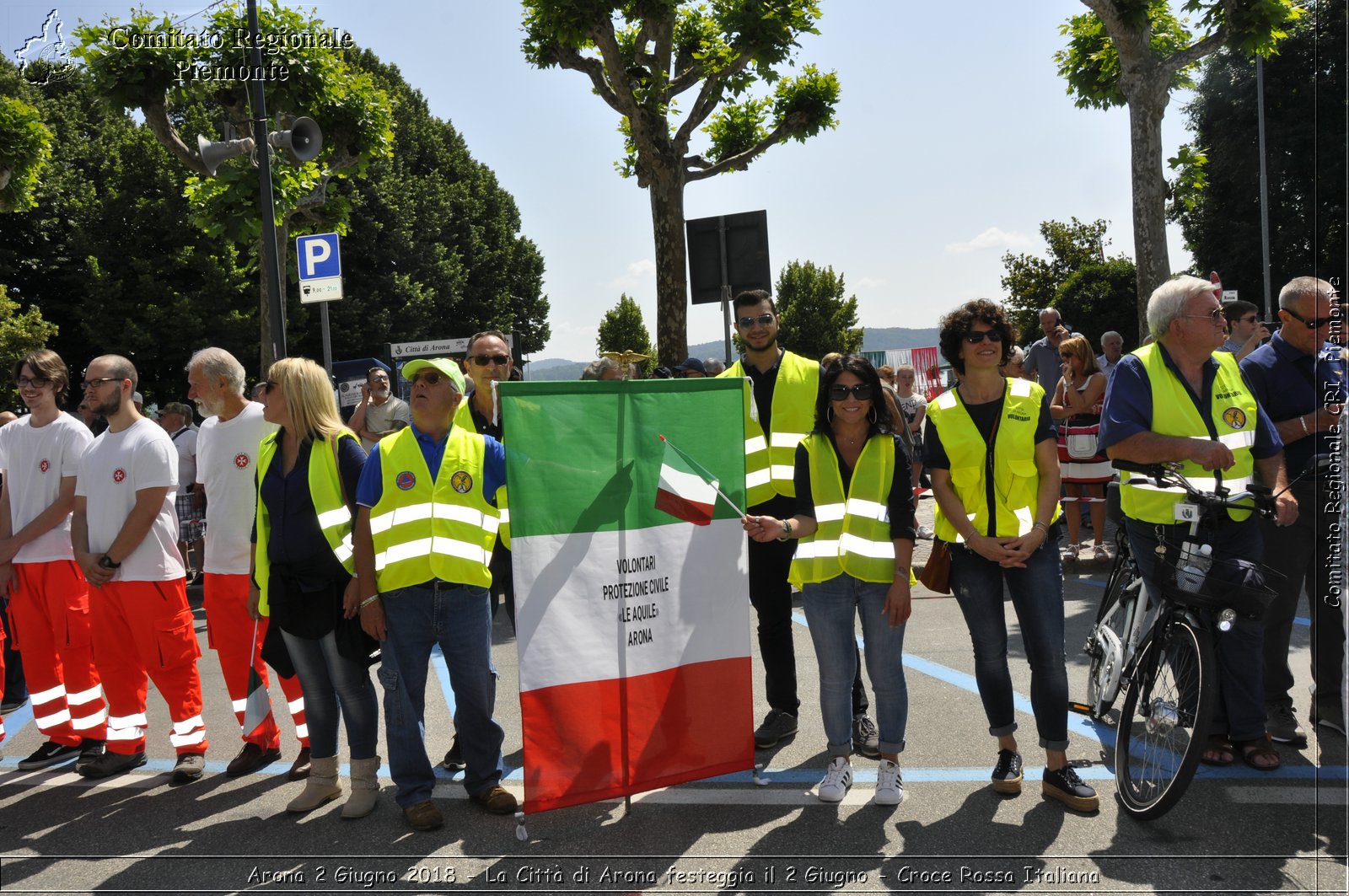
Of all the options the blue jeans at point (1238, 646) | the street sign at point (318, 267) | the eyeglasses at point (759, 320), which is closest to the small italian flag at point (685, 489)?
the eyeglasses at point (759, 320)

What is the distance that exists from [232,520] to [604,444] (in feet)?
7.40

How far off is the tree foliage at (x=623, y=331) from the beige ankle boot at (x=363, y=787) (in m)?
81.7

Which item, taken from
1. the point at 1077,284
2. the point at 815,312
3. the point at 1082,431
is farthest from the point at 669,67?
the point at 815,312

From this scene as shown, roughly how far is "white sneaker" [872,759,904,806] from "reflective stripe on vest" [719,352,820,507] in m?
1.41

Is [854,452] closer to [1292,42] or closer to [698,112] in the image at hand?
[1292,42]

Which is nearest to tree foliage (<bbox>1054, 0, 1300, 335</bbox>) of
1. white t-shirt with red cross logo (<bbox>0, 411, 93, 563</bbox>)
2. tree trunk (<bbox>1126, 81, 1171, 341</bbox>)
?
tree trunk (<bbox>1126, 81, 1171, 341</bbox>)

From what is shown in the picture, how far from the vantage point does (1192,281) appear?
441cm

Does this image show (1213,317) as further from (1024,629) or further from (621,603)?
(621,603)

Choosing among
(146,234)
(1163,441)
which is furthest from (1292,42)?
(146,234)

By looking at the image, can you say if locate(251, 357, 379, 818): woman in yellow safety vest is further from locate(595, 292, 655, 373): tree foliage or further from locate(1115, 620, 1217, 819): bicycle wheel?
locate(595, 292, 655, 373): tree foliage

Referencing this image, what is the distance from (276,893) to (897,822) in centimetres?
238

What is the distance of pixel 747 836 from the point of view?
410 cm

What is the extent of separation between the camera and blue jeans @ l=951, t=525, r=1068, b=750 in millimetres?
4305

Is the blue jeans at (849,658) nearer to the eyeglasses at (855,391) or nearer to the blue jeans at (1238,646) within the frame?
the eyeglasses at (855,391)
